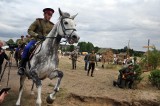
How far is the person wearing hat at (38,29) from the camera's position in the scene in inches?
381

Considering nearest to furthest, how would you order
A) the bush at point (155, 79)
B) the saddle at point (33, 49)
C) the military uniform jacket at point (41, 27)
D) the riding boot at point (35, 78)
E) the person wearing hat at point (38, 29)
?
1. the riding boot at point (35, 78)
2. the saddle at point (33, 49)
3. the person wearing hat at point (38, 29)
4. the military uniform jacket at point (41, 27)
5. the bush at point (155, 79)

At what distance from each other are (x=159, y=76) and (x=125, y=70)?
2.52m

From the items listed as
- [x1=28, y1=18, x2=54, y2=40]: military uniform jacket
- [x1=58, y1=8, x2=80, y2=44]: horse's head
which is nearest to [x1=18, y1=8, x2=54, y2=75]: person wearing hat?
[x1=28, y1=18, x2=54, y2=40]: military uniform jacket

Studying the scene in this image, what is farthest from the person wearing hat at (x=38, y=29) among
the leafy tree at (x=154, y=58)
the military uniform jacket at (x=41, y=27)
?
the leafy tree at (x=154, y=58)

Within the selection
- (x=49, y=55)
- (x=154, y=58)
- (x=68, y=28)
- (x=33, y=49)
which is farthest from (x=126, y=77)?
(x=68, y=28)

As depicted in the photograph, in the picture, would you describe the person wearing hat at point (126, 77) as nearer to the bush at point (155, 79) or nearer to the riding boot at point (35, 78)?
the bush at point (155, 79)

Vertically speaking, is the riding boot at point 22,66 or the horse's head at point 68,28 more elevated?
the horse's head at point 68,28

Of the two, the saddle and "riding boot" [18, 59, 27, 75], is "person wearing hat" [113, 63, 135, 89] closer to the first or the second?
"riding boot" [18, 59, 27, 75]

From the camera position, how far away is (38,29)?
32.8 feet

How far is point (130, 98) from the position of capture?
545 inches

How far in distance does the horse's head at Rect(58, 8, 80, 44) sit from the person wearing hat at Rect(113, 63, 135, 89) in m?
9.29

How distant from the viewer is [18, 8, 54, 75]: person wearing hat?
9.68 metres

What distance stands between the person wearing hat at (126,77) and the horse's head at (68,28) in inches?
366

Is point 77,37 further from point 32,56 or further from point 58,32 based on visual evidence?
point 32,56
